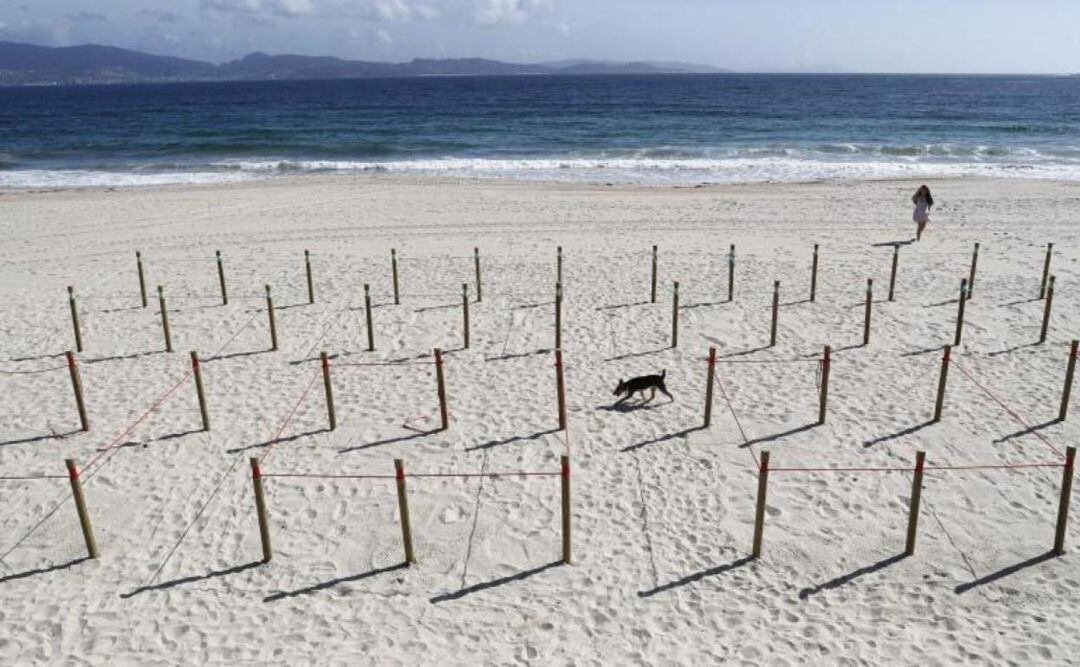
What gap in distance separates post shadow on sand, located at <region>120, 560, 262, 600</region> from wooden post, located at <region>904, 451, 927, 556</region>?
632 cm

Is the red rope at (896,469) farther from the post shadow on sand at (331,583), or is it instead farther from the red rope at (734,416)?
the post shadow on sand at (331,583)

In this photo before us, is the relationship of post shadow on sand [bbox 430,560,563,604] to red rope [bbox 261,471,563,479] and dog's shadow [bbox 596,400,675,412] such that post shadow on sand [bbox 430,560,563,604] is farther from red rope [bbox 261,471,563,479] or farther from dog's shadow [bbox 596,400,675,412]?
dog's shadow [bbox 596,400,675,412]

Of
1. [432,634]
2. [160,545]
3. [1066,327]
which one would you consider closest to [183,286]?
[160,545]

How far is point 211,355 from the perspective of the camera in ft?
41.4

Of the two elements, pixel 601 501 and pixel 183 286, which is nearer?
pixel 601 501

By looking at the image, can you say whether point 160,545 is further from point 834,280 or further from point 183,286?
point 834,280

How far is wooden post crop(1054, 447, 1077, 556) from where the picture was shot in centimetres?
698

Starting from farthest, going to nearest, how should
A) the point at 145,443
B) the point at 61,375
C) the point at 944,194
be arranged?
the point at 944,194 < the point at 61,375 < the point at 145,443

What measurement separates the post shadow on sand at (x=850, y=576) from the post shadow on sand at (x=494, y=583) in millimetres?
2305

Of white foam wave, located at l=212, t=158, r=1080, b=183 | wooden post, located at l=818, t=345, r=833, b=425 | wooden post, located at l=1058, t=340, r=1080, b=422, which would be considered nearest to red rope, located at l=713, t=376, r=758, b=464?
wooden post, located at l=818, t=345, r=833, b=425

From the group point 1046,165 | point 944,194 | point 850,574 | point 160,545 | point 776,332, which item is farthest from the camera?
point 1046,165

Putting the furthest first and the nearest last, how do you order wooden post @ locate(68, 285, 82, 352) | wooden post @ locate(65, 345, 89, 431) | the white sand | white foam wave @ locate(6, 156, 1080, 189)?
white foam wave @ locate(6, 156, 1080, 189) → wooden post @ locate(68, 285, 82, 352) → wooden post @ locate(65, 345, 89, 431) → the white sand

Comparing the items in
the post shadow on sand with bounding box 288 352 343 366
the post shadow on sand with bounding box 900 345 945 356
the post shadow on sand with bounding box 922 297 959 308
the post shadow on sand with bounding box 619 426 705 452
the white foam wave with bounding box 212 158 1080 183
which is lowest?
the post shadow on sand with bounding box 619 426 705 452

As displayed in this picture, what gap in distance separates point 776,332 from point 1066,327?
200 inches
